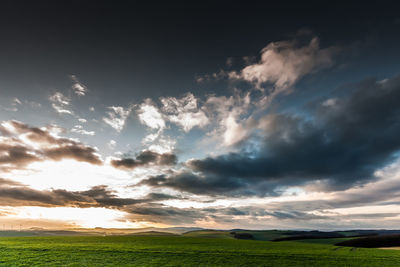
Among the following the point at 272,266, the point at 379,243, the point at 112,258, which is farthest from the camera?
the point at 379,243

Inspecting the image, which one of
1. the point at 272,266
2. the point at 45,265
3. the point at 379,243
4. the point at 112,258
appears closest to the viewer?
the point at 45,265

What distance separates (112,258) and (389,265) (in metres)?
48.4

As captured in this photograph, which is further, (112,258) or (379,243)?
(379,243)

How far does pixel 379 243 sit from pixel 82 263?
130005mm

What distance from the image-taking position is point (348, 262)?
43844 mm

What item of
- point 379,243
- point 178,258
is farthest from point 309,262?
point 379,243

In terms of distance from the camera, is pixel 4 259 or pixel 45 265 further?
pixel 4 259

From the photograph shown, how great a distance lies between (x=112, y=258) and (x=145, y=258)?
564 cm

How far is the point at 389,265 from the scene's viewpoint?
41.7 metres

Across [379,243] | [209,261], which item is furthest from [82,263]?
[379,243]

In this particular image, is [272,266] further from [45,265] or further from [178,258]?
[45,265]

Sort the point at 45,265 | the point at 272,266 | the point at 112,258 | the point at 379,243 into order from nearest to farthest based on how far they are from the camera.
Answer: the point at 45,265 → the point at 272,266 → the point at 112,258 → the point at 379,243

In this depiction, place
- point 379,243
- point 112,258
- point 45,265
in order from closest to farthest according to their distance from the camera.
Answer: point 45,265 → point 112,258 → point 379,243

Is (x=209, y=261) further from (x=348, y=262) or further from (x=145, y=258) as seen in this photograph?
(x=348, y=262)
